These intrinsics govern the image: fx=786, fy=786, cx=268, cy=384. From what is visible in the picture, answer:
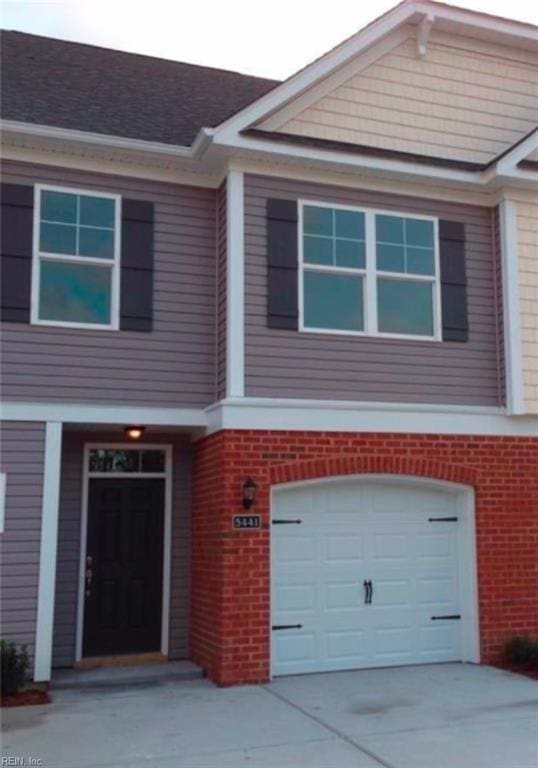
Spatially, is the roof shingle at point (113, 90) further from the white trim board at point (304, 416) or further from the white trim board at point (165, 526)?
the white trim board at point (165, 526)

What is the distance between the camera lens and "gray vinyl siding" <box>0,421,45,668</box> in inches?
322

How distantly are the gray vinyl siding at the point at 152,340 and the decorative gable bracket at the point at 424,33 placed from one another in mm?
3396

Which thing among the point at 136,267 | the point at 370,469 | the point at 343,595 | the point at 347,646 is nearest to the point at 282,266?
the point at 136,267

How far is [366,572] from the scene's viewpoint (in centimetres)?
927

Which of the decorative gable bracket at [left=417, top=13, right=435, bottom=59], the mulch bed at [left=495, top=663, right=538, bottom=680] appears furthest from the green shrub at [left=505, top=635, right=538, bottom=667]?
the decorative gable bracket at [left=417, top=13, right=435, bottom=59]

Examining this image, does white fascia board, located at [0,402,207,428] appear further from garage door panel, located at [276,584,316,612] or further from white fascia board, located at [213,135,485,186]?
white fascia board, located at [213,135,485,186]

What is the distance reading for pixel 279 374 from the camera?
8945mm

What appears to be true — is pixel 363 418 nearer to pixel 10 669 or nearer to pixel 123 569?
pixel 123 569

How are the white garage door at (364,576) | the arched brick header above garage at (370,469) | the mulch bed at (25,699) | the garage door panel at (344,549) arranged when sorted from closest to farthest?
1. the mulch bed at (25,699)
2. the arched brick header above garage at (370,469)
3. the white garage door at (364,576)
4. the garage door panel at (344,549)

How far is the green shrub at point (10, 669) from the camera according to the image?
7.69 metres

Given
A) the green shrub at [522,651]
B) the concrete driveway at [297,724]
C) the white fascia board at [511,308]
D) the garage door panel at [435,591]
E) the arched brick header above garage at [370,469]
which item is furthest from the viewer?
the white fascia board at [511,308]

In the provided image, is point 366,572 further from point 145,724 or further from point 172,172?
point 172,172

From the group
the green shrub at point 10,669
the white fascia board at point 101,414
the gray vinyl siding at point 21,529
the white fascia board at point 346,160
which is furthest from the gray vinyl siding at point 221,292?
the green shrub at point 10,669

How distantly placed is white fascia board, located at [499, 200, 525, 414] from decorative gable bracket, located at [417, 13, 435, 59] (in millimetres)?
2257
